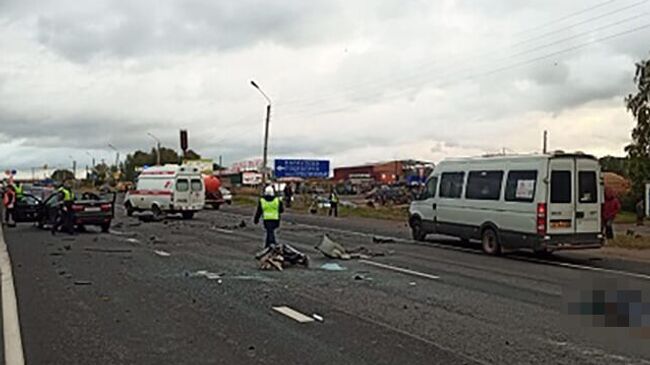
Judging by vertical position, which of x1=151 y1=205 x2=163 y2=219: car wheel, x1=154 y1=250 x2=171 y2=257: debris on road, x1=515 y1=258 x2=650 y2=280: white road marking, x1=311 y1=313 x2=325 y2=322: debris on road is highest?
x1=151 y1=205 x2=163 y2=219: car wheel

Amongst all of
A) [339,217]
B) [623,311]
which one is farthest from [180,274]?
[339,217]

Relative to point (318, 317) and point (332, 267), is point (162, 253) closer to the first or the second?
point (332, 267)

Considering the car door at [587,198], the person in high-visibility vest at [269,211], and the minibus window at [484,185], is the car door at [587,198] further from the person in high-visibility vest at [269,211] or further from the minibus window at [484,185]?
the person in high-visibility vest at [269,211]

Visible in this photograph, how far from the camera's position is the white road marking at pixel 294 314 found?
9914 millimetres

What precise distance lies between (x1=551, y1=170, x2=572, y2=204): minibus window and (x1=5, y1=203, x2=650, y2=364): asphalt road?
143cm

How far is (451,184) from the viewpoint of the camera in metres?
21.7

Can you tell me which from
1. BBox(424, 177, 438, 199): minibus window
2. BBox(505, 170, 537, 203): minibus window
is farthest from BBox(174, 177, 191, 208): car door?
BBox(505, 170, 537, 203): minibus window

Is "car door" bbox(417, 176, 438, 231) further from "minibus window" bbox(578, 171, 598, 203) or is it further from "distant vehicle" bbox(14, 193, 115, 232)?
"distant vehicle" bbox(14, 193, 115, 232)

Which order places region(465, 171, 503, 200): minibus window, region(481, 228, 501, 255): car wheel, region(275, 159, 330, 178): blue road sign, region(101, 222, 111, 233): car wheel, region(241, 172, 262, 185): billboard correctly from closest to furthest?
region(481, 228, 501, 255): car wheel
region(465, 171, 503, 200): minibus window
region(101, 222, 111, 233): car wheel
region(275, 159, 330, 178): blue road sign
region(241, 172, 262, 185): billboard

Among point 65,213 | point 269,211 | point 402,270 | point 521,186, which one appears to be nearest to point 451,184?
point 521,186

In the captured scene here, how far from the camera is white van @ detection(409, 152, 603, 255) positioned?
18.2 m

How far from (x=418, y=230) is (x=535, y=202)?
5908mm

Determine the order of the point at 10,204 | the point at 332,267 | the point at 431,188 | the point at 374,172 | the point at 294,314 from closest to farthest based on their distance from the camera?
1. the point at 294,314
2. the point at 332,267
3. the point at 431,188
4. the point at 10,204
5. the point at 374,172

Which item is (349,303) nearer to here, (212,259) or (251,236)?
(212,259)
